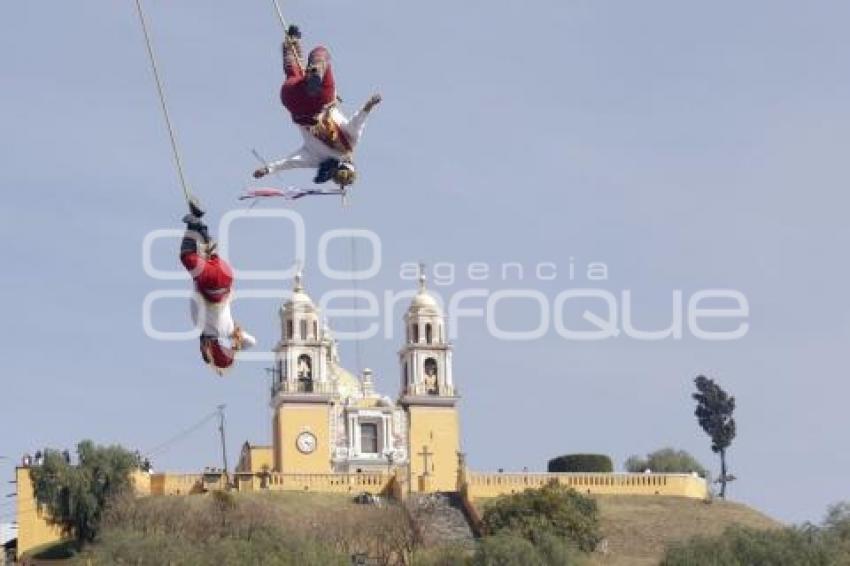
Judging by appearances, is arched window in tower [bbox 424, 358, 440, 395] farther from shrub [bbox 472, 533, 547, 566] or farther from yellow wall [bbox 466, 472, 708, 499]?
shrub [bbox 472, 533, 547, 566]

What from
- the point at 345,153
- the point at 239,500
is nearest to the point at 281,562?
the point at 239,500

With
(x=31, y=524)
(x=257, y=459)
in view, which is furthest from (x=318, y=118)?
(x=257, y=459)

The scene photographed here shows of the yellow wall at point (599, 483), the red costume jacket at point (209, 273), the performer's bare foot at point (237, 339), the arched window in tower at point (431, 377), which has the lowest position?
the performer's bare foot at point (237, 339)

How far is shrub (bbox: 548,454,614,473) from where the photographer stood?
14200 cm

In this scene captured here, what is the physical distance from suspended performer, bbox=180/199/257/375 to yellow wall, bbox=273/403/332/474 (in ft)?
299

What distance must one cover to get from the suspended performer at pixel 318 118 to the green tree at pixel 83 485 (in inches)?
2858

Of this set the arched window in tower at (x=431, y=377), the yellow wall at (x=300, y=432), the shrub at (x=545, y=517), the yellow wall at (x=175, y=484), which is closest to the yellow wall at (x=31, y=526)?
the yellow wall at (x=175, y=484)

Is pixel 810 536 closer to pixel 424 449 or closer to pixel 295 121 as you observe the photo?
pixel 424 449

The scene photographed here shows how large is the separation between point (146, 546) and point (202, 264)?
203 ft

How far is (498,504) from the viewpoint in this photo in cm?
12344

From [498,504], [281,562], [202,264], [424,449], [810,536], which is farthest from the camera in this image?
[424,449]

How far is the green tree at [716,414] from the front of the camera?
151375mm

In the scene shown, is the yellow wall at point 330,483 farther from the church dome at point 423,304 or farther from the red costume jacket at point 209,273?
the red costume jacket at point 209,273

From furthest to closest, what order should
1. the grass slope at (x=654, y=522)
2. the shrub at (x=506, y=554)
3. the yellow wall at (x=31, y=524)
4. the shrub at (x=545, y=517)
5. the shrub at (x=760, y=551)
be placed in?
the yellow wall at (x=31, y=524), the grass slope at (x=654, y=522), the shrub at (x=545, y=517), the shrub at (x=506, y=554), the shrub at (x=760, y=551)
